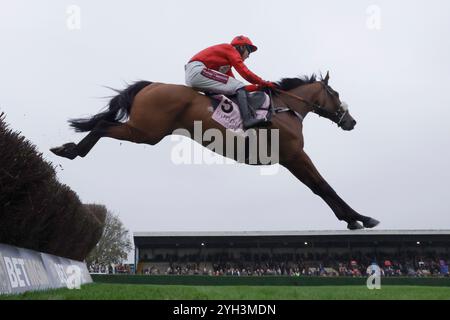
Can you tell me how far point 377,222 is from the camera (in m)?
5.95

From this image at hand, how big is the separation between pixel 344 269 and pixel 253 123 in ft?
103

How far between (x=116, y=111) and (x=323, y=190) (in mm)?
2565

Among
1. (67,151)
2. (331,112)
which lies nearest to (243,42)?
(331,112)

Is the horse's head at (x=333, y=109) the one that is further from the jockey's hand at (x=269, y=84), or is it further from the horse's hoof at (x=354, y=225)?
the horse's hoof at (x=354, y=225)

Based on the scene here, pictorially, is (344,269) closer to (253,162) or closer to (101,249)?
(101,249)

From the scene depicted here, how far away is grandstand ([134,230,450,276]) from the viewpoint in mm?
34844

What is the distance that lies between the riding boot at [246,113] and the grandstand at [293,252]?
95.3ft

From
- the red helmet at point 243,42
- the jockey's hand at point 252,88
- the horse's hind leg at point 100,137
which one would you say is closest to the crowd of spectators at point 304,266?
the jockey's hand at point 252,88

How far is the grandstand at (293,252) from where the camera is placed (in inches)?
1372

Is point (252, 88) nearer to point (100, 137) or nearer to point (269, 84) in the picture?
point (269, 84)

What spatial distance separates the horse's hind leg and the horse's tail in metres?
0.22

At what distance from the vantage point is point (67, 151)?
206 inches

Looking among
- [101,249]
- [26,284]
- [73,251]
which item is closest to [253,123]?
[26,284]

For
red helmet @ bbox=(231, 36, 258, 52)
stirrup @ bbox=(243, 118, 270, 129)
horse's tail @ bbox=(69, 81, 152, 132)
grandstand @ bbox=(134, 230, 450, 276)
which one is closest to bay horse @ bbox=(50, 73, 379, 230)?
horse's tail @ bbox=(69, 81, 152, 132)
